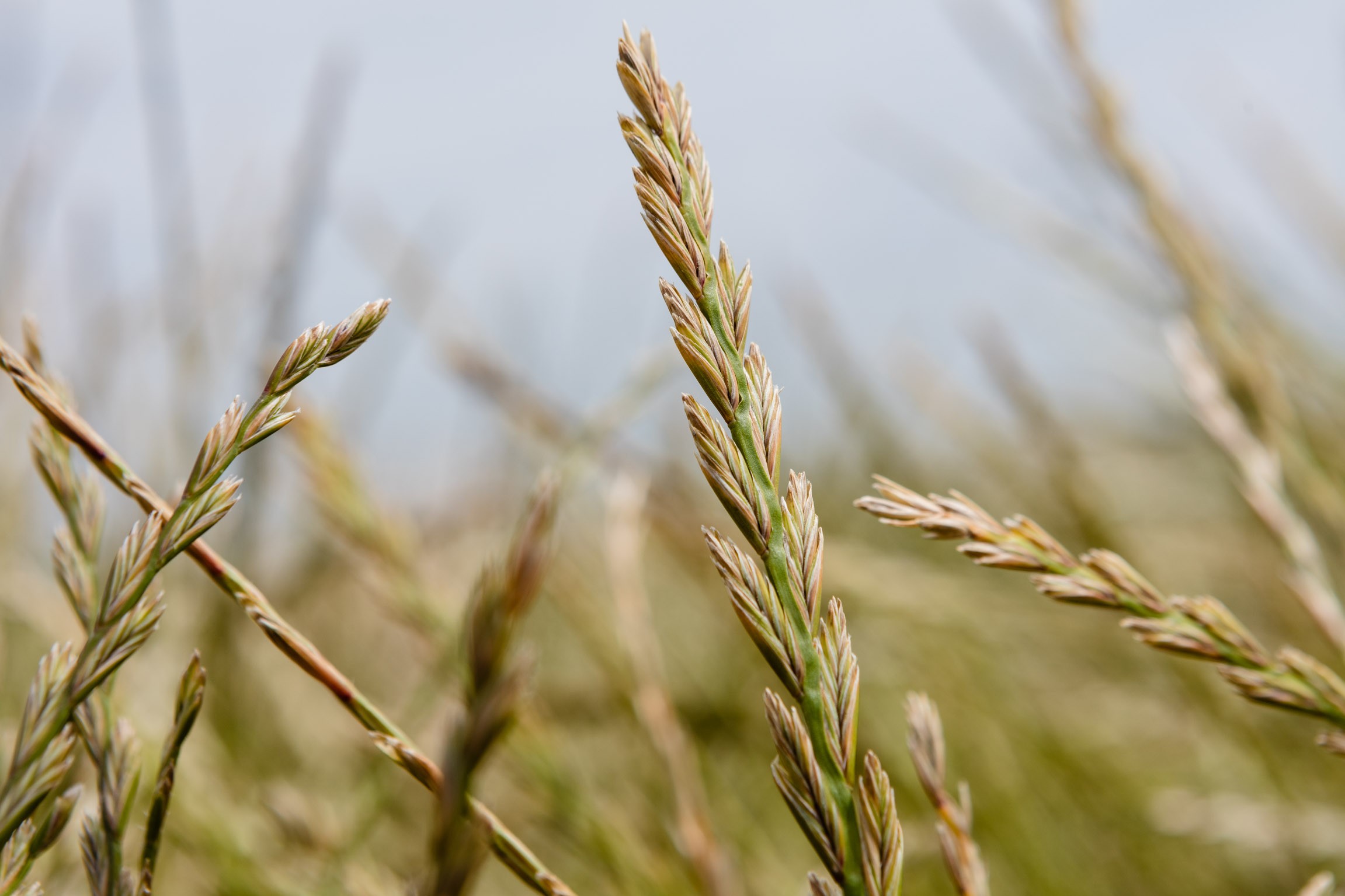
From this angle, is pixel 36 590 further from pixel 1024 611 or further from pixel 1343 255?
pixel 1343 255

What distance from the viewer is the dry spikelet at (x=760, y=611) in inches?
12.5

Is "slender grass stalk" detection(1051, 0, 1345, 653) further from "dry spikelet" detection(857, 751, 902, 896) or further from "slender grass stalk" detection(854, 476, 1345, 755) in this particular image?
"dry spikelet" detection(857, 751, 902, 896)

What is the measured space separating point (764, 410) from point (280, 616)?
0.20m

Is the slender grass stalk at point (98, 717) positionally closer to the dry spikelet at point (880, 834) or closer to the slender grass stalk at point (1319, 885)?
the dry spikelet at point (880, 834)

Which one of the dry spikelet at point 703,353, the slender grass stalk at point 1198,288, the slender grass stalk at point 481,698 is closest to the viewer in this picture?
the slender grass stalk at point 481,698

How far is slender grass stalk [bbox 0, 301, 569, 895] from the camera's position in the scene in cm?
33

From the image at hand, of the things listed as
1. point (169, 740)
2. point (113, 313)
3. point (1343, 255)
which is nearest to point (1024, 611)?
point (1343, 255)

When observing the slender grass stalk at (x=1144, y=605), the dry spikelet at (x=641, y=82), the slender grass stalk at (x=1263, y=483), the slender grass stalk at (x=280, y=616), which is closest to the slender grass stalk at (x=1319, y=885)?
the slender grass stalk at (x=1144, y=605)

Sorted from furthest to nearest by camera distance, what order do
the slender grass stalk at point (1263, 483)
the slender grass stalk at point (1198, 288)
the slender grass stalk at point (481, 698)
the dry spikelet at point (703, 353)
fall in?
the slender grass stalk at point (1198, 288) < the slender grass stalk at point (1263, 483) < the dry spikelet at point (703, 353) < the slender grass stalk at point (481, 698)

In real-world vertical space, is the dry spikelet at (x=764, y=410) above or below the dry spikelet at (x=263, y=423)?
above

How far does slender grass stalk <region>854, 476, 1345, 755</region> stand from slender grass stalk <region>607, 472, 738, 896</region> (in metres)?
0.31

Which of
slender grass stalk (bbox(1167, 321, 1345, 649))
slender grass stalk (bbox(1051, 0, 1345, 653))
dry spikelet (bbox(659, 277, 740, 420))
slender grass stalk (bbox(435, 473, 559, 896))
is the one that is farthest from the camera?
slender grass stalk (bbox(1051, 0, 1345, 653))

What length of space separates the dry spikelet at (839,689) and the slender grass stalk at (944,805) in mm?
34

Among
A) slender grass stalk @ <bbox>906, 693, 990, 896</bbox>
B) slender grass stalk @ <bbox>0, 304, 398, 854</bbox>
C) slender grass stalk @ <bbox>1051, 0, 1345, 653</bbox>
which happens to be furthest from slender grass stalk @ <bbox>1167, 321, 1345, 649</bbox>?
slender grass stalk @ <bbox>0, 304, 398, 854</bbox>
